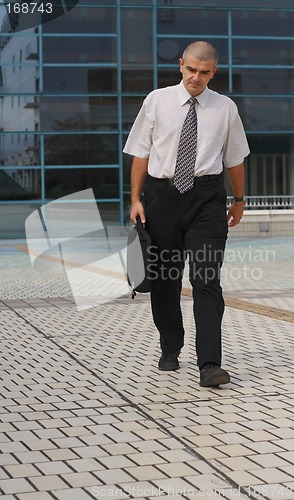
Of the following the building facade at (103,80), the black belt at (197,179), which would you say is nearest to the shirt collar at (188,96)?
the black belt at (197,179)

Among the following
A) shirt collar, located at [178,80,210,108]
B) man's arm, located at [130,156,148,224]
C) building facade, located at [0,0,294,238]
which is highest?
building facade, located at [0,0,294,238]

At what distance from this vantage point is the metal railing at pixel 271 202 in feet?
89.8

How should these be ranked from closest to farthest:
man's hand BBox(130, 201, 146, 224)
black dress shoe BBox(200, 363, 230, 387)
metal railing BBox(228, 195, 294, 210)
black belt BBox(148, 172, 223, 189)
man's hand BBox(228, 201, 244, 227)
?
black dress shoe BBox(200, 363, 230, 387) < black belt BBox(148, 172, 223, 189) < man's hand BBox(130, 201, 146, 224) < man's hand BBox(228, 201, 244, 227) < metal railing BBox(228, 195, 294, 210)

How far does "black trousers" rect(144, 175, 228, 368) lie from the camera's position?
542 centimetres

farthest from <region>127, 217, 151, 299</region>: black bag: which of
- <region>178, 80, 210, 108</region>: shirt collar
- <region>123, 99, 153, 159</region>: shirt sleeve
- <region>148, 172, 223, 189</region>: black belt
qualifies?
<region>178, 80, 210, 108</region>: shirt collar

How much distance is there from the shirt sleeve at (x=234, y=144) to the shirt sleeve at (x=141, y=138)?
17.1 inches

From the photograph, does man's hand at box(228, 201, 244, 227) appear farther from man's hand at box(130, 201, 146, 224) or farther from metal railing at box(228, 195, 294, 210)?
metal railing at box(228, 195, 294, 210)

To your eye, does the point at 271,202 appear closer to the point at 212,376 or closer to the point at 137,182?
the point at 137,182

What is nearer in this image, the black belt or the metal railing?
the black belt

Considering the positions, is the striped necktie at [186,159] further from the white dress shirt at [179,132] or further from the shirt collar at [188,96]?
the shirt collar at [188,96]

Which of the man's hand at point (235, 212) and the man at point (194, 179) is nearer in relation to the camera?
the man at point (194, 179)

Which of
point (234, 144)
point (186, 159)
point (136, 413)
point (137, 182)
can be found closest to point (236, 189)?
point (234, 144)

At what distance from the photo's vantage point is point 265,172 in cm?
2919

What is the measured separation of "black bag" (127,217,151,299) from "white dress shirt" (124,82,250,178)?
1.12 feet
